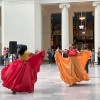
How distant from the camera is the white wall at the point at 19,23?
1415 inches

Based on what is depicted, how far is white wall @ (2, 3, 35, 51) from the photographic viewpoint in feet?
118

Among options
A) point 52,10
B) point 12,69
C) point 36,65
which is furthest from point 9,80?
point 52,10

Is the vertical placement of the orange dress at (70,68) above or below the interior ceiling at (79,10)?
below

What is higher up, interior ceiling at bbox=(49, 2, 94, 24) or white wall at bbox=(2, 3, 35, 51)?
interior ceiling at bbox=(49, 2, 94, 24)

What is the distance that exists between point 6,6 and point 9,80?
24.5 m

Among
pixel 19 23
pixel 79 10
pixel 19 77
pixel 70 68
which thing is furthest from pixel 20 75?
pixel 79 10

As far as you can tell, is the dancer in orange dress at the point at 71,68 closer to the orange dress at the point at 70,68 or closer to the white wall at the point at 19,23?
the orange dress at the point at 70,68

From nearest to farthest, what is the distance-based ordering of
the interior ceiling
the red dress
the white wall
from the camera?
the red dress < the white wall < the interior ceiling

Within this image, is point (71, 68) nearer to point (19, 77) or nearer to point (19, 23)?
point (19, 77)

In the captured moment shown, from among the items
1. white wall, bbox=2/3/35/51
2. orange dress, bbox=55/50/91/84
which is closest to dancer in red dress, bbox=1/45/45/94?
orange dress, bbox=55/50/91/84

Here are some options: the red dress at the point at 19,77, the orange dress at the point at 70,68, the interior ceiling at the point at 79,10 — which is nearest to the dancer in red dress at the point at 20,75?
the red dress at the point at 19,77

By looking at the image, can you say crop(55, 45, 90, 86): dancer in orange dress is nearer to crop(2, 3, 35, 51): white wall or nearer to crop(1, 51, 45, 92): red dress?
crop(1, 51, 45, 92): red dress

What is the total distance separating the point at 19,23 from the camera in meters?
36.1

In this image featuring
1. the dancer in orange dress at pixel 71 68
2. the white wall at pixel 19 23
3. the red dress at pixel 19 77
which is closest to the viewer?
the red dress at pixel 19 77
